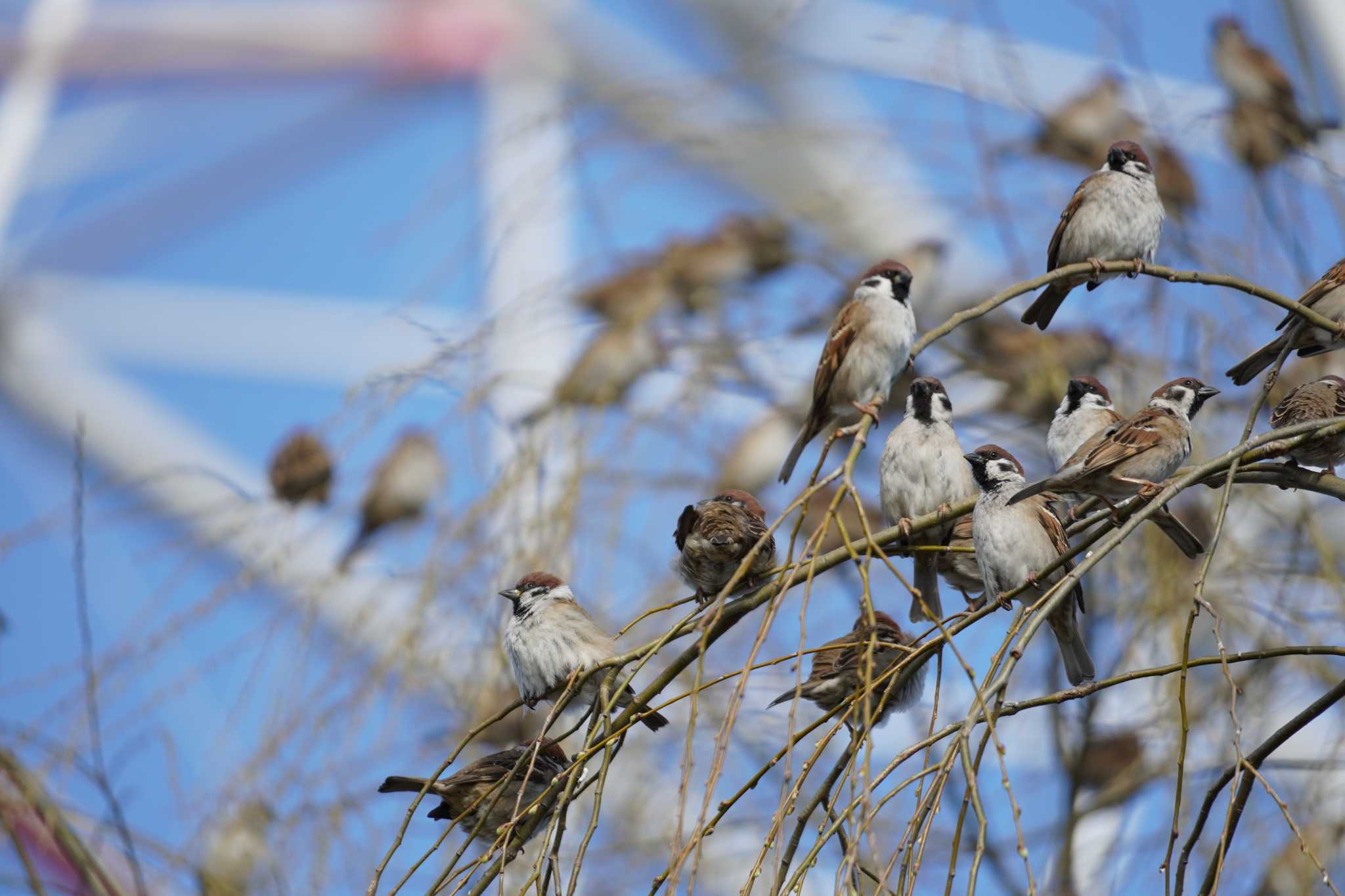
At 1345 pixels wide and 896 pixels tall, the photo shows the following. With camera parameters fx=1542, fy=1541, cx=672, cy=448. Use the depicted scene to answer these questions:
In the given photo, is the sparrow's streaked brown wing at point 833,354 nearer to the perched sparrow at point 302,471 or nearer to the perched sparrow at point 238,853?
the perched sparrow at point 302,471

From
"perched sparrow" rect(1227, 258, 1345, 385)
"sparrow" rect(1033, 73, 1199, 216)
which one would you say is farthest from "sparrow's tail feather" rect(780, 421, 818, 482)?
"sparrow" rect(1033, 73, 1199, 216)

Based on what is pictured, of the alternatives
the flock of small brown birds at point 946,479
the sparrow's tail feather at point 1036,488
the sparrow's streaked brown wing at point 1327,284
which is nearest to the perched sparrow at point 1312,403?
the flock of small brown birds at point 946,479

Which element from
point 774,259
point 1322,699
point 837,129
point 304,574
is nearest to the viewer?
point 1322,699

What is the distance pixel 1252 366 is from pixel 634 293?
2.54 m

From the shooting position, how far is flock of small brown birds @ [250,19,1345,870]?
2.52 meters

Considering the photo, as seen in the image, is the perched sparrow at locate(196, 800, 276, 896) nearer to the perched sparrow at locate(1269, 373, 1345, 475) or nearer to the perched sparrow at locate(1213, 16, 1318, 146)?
the perched sparrow at locate(1269, 373, 1345, 475)

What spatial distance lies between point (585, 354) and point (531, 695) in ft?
5.26

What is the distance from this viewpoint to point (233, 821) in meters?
3.32

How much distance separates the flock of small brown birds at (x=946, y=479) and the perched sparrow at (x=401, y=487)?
0.63 m

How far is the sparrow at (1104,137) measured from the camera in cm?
441

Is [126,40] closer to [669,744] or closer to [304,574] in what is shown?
[304,574]

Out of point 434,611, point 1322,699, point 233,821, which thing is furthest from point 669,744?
point 1322,699

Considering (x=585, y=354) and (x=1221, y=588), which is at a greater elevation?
(x=585, y=354)

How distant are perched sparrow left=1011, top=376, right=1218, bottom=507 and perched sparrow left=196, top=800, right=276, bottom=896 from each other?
1544 mm
